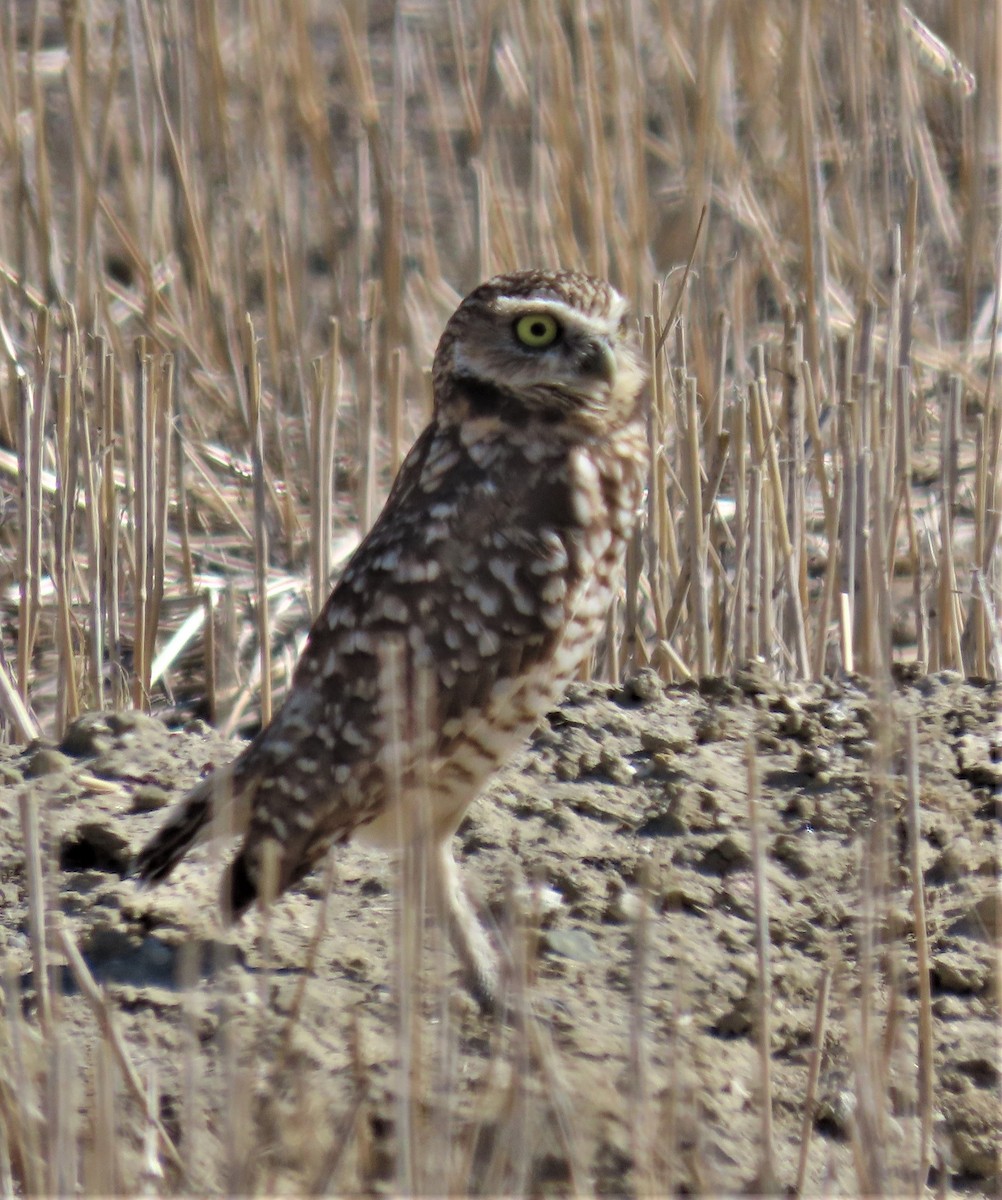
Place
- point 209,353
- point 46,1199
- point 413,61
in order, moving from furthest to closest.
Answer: point 413,61, point 209,353, point 46,1199

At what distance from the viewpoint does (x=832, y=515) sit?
4.29 metres

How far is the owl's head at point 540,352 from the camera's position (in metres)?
3.32

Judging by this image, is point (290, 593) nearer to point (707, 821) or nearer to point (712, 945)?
point (707, 821)

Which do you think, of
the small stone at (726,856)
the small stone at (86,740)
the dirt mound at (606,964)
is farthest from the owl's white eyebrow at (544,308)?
the small stone at (86,740)

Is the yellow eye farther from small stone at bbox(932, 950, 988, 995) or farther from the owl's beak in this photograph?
small stone at bbox(932, 950, 988, 995)

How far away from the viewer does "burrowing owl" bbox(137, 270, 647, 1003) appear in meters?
3.24

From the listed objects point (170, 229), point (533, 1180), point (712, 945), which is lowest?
point (533, 1180)

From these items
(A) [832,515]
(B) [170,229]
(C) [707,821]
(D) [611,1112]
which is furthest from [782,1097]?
(B) [170,229]

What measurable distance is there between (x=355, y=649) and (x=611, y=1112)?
1004 millimetres

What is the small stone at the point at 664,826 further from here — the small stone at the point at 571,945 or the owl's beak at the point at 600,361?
the owl's beak at the point at 600,361

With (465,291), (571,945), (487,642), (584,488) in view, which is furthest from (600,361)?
(465,291)

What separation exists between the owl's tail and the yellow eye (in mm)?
996

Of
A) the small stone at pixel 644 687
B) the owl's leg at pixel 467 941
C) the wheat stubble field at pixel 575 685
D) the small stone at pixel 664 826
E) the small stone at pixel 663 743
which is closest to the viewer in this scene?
the wheat stubble field at pixel 575 685

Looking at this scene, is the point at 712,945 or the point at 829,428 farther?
the point at 829,428
